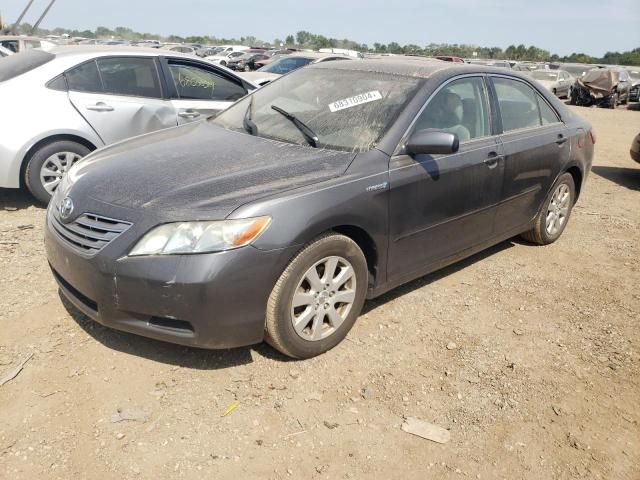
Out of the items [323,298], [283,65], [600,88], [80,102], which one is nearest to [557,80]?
[600,88]

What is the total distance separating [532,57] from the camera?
6806 centimetres

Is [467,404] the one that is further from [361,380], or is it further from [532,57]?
[532,57]

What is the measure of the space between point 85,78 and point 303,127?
3051mm

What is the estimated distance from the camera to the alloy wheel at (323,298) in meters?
3.01

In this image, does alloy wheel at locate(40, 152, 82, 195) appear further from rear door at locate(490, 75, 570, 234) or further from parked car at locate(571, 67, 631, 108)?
parked car at locate(571, 67, 631, 108)

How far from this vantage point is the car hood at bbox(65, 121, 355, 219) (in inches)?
110

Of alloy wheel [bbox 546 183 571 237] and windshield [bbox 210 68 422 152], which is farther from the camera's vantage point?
alloy wheel [bbox 546 183 571 237]

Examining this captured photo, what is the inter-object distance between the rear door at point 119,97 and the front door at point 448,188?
10.5 feet

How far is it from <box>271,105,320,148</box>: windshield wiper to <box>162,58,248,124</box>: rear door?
2152 mm

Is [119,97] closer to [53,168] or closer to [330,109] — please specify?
[53,168]

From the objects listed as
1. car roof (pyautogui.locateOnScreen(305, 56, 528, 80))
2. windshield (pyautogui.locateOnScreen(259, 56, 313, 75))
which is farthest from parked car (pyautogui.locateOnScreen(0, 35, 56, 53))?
car roof (pyautogui.locateOnScreen(305, 56, 528, 80))

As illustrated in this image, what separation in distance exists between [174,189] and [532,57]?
242 ft

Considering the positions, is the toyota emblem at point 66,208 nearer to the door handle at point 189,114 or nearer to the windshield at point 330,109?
the windshield at point 330,109

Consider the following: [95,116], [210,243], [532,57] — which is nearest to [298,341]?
[210,243]
